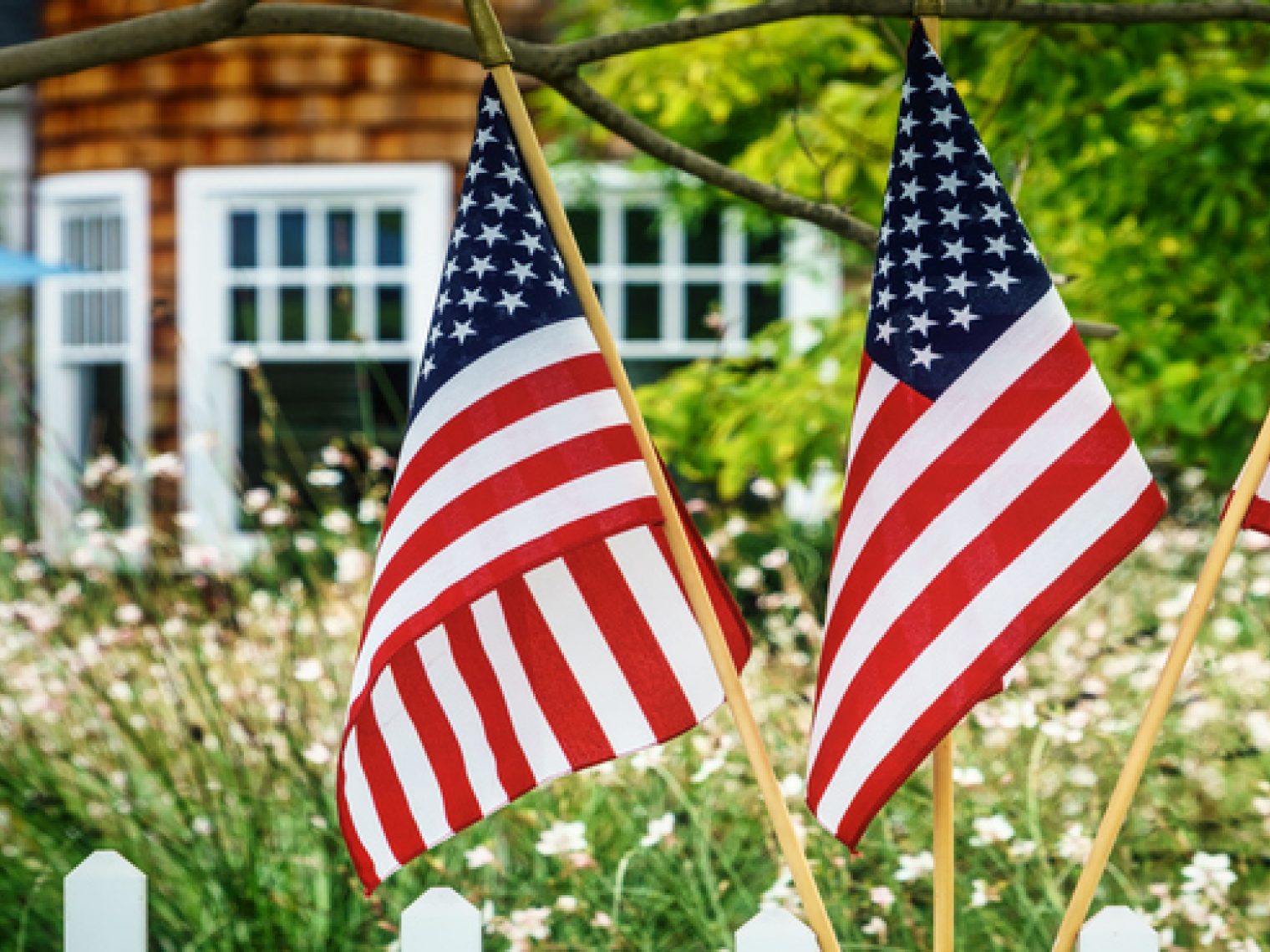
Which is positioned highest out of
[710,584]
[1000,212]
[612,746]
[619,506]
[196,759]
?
[1000,212]

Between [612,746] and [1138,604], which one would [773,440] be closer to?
[1138,604]

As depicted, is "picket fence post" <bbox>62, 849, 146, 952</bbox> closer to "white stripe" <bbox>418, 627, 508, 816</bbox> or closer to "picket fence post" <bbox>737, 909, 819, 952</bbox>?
"white stripe" <bbox>418, 627, 508, 816</bbox>

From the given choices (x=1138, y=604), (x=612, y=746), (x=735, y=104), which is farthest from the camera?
(x=735, y=104)

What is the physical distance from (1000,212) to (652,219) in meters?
6.37

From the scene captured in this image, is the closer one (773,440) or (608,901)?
(608,901)

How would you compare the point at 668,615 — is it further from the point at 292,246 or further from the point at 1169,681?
the point at 292,246

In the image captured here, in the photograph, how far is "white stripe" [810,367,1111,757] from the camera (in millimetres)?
1783

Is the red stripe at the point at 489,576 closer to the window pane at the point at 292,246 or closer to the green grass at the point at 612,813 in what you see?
the green grass at the point at 612,813

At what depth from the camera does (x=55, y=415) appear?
864 centimetres

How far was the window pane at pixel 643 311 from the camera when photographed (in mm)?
8078

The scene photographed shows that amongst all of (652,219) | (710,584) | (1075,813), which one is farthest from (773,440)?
(652,219)

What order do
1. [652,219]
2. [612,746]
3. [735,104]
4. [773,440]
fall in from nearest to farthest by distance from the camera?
1. [612,746]
2. [773,440]
3. [735,104]
4. [652,219]

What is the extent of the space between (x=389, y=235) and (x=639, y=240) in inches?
55.0

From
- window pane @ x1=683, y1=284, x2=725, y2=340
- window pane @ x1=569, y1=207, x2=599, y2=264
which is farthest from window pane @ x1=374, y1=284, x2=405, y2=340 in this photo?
window pane @ x1=683, y1=284, x2=725, y2=340
